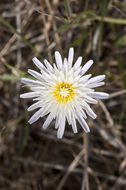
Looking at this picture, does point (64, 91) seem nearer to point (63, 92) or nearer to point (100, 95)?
point (63, 92)

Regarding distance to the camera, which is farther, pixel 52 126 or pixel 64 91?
pixel 52 126

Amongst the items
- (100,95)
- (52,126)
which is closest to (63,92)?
(100,95)

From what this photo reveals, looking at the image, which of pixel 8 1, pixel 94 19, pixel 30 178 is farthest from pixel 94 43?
pixel 30 178

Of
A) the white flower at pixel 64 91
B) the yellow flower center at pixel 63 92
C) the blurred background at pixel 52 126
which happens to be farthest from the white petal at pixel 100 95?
the blurred background at pixel 52 126

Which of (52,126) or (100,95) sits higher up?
(52,126)

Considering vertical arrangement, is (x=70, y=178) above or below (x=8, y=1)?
below

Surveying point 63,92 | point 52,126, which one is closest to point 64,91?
point 63,92

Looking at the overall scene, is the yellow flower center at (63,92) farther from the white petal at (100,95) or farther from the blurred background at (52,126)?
the blurred background at (52,126)

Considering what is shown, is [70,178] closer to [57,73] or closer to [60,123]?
[60,123]

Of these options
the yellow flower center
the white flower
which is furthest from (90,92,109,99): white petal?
the yellow flower center
